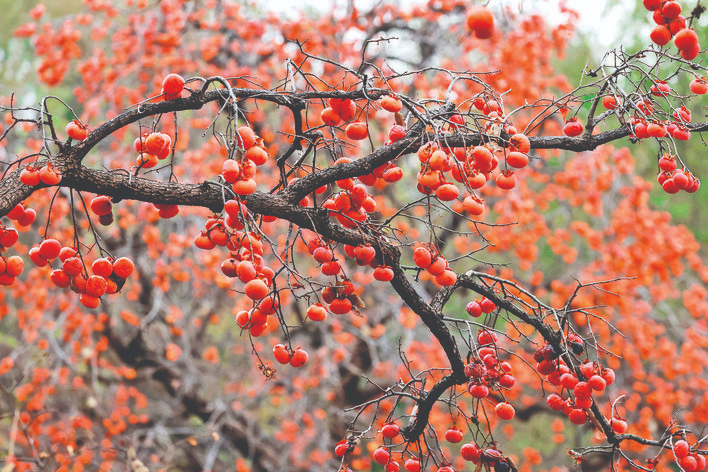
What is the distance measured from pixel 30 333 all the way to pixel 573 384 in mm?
5180

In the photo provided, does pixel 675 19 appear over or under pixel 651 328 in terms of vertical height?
under

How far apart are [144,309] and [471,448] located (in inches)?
187

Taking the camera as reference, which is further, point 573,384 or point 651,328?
point 651,328

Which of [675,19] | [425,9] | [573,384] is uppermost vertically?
[425,9]

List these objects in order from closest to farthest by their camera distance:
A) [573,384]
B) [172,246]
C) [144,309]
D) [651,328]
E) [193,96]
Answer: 1. [193,96]
2. [573,384]
3. [172,246]
4. [144,309]
5. [651,328]

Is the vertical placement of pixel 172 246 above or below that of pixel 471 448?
above

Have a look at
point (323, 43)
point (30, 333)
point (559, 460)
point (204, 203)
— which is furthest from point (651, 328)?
point (30, 333)

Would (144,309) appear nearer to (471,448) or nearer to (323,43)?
(323,43)

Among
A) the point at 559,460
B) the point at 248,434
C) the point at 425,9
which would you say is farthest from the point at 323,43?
the point at 559,460

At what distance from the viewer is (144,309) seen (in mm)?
5902

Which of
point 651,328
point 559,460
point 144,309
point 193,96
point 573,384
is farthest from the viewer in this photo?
point 559,460

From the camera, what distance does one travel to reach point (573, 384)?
1.95 m

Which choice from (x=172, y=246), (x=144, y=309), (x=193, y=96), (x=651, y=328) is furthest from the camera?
(x=651, y=328)

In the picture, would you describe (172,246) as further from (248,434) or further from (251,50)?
(251,50)
